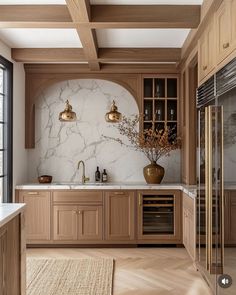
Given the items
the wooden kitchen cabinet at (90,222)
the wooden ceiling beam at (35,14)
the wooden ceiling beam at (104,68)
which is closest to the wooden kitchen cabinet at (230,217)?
the wooden ceiling beam at (35,14)

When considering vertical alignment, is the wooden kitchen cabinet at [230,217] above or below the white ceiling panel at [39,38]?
below

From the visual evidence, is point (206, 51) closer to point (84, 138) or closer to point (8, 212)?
point (8, 212)

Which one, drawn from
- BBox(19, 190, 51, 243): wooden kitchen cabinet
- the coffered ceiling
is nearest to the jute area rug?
BBox(19, 190, 51, 243): wooden kitchen cabinet

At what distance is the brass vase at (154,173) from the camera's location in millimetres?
5887

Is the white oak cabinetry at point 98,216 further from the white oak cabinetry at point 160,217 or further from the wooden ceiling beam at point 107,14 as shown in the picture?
the wooden ceiling beam at point 107,14

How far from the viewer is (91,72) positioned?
618cm

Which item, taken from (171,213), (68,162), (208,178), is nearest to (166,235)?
(171,213)

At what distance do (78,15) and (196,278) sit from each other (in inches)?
109

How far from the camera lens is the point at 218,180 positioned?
3236mm

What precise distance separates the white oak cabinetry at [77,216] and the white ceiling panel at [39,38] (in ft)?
6.33

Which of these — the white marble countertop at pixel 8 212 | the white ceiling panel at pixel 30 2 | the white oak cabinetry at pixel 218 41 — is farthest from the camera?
the white ceiling panel at pixel 30 2

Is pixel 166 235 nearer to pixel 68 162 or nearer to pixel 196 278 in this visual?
pixel 196 278

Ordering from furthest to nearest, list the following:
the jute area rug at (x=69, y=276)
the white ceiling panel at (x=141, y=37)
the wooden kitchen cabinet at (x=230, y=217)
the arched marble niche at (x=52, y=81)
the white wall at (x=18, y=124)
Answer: the arched marble niche at (x=52, y=81) → the white wall at (x=18, y=124) → the white ceiling panel at (x=141, y=37) → the jute area rug at (x=69, y=276) → the wooden kitchen cabinet at (x=230, y=217)

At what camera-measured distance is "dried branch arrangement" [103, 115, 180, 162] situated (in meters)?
5.95
